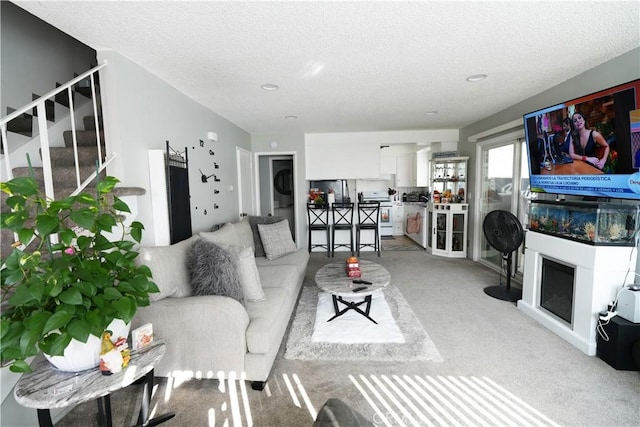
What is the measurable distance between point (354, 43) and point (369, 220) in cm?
411

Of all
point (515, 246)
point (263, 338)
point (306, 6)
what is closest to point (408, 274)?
point (515, 246)

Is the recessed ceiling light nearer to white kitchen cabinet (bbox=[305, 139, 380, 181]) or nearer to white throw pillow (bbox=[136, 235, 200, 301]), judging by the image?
white kitchen cabinet (bbox=[305, 139, 380, 181])

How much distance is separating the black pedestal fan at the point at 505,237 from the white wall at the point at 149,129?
11.5ft

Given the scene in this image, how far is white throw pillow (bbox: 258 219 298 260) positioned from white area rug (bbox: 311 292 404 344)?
38.4 inches

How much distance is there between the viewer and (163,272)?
198cm

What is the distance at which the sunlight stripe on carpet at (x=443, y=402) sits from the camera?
1.65m

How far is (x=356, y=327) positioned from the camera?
2.65 m

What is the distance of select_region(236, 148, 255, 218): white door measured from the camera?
186 inches

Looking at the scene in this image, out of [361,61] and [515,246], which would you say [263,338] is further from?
[515,246]

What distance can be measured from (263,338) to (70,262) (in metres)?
1.14

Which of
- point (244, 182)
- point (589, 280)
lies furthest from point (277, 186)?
point (589, 280)

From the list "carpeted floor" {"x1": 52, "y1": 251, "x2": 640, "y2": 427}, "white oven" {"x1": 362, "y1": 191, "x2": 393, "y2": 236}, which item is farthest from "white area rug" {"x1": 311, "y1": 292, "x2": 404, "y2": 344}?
"white oven" {"x1": 362, "y1": 191, "x2": 393, "y2": 236}

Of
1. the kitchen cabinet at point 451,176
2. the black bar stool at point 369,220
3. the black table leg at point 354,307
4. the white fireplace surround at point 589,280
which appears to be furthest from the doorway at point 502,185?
the black table leg at point 354,307

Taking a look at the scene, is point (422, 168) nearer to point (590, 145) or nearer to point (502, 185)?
point (502, 185)
